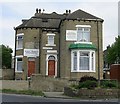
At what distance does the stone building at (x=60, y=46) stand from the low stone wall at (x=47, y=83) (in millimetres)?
3849

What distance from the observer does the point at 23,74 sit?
43.9 meters

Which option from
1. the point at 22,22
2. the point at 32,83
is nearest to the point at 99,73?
the point at 32,83

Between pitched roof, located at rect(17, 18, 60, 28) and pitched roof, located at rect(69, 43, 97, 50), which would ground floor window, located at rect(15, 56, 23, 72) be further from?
pitched roof, located at rect(69, 43, 97, 50)

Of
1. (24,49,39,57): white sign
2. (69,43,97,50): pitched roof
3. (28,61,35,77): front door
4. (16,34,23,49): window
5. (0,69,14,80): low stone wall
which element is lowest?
(0,69,14,80): low stone wall

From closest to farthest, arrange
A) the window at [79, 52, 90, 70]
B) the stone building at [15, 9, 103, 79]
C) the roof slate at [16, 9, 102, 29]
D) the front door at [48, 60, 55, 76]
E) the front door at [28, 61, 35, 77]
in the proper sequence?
the window at [79, 52, 90, 70], the stone building at [15, 9, 103, 79], the roof slate at [16, 9, 102, 29], the front door at [48, 60, 55, 76], the front door at [28, 61, 35, 77]

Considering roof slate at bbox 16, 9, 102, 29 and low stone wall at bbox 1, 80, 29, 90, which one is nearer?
low stone wall at bbox 1, 80, 29, 90

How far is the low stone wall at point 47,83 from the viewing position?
116 feet

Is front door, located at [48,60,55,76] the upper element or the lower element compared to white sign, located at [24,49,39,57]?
lower

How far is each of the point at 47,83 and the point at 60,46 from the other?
8.50 metres

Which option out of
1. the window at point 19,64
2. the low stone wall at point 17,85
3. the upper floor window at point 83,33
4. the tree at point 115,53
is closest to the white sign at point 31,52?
the window at point 19,64

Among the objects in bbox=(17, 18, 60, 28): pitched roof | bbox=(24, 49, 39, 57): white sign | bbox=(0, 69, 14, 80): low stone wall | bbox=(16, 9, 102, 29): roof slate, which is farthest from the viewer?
bbox=(17, 18, 60, 28): pitched roof

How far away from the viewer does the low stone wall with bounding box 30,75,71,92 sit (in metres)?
35.4

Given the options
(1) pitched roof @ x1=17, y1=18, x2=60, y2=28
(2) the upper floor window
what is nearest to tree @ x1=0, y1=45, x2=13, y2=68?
(1) pitched roof @ x1=17, y1=18, x2=60, y2=28

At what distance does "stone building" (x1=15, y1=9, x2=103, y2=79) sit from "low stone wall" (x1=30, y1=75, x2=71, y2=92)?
385 centimetres
